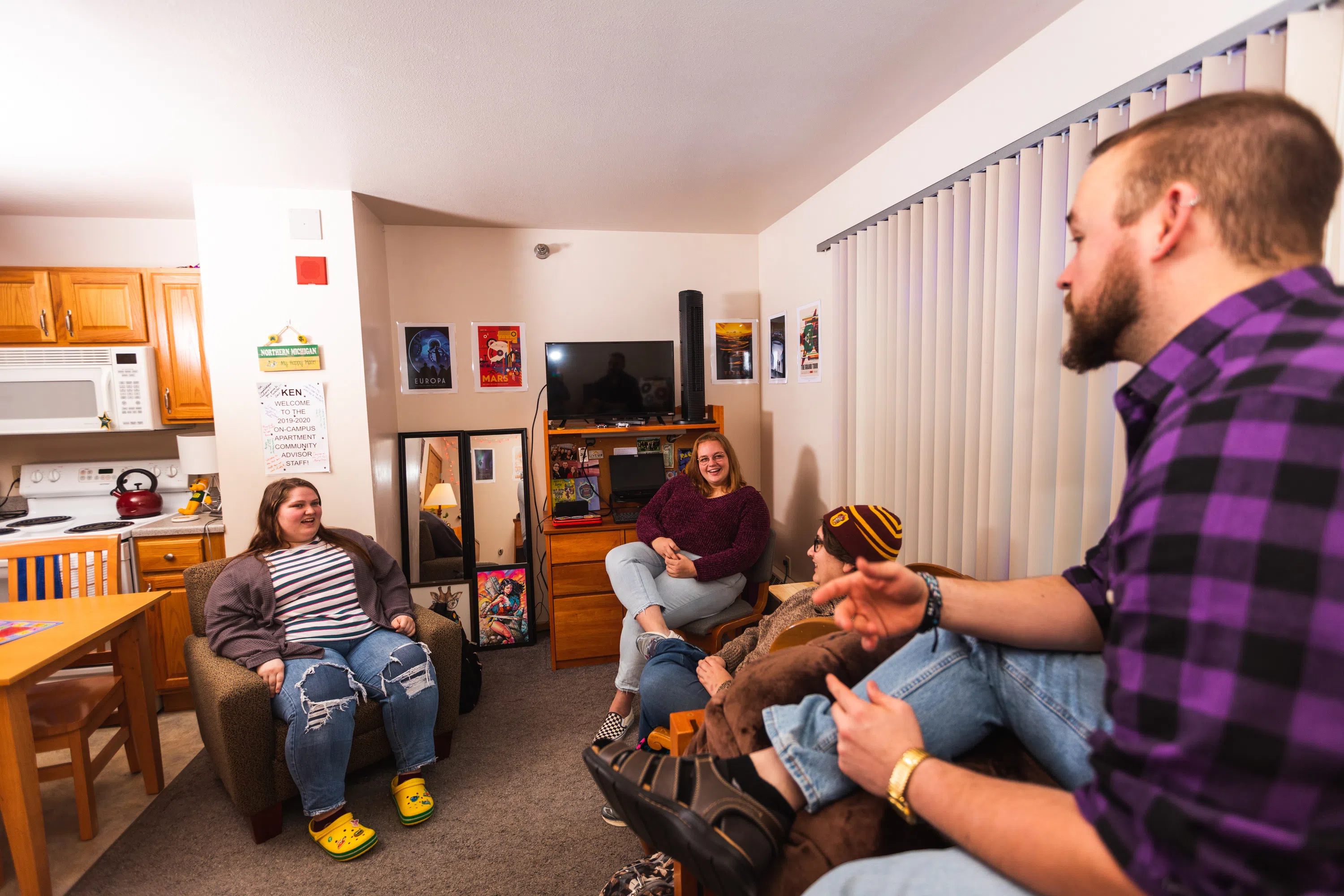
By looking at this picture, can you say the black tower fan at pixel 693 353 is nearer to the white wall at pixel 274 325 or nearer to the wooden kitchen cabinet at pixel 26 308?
the white wall at pixel 274 325

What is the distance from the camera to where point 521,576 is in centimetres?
354

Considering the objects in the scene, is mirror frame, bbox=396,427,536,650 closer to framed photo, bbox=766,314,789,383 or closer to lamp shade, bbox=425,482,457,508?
lamp shade, bbox=425,482,457,508

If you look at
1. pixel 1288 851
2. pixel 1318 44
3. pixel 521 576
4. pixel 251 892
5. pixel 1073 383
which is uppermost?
pixel 1318 44

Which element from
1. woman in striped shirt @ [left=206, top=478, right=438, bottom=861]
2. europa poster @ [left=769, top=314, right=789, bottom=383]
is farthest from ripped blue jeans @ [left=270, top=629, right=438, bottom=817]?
europa poster @ [left=769, top=314, right=789, bottom=383]

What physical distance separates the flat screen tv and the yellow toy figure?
180 cm

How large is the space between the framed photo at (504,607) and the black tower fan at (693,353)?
4.39 feet

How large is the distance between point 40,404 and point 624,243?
303 cm

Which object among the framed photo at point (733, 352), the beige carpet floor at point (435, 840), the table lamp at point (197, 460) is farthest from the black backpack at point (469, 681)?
the framed photo at point (733, 352)

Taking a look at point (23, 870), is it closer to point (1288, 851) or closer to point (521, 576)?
point (521, 576)

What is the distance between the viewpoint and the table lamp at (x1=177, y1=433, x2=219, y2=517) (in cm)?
309

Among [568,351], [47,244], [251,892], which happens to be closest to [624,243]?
[568,351]

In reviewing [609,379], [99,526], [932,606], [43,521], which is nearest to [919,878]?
[932,606]

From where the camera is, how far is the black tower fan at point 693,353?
11.1 ft

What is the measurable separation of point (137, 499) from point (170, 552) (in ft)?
1.78
